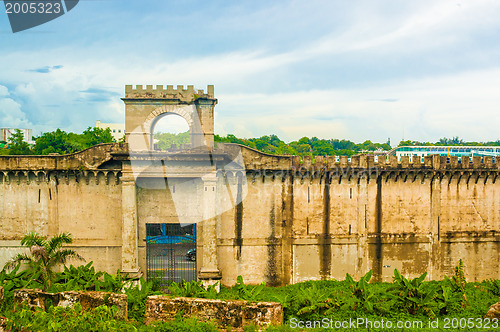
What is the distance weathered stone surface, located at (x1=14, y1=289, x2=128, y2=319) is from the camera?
15913 mm

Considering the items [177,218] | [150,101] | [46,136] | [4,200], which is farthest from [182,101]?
[46,136]

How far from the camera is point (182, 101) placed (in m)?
22.2

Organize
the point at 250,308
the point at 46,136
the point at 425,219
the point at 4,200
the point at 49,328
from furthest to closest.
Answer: the point at 46,136
the point at 425,219
the point at 4,200
the point at 250,308
the point at 49,328

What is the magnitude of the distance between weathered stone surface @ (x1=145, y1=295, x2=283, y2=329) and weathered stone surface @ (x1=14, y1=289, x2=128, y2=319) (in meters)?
1.20

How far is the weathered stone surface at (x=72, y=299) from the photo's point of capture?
52.2ft

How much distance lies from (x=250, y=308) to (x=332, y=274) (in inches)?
→ 357

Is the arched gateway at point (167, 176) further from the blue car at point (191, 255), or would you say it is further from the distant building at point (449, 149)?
the distant building at point (449, 149)

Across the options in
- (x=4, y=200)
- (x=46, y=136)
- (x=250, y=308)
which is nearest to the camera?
(x=250, y=308)

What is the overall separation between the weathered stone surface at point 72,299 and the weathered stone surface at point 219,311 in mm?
1195

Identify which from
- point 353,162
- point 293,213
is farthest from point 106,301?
point 353,162

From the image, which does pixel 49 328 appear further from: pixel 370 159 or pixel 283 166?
pixel 370 159

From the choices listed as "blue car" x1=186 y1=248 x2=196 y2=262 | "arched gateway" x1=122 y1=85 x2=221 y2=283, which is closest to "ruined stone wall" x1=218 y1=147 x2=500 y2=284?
"arched gateway" x1=122 y1=85 x2=221 y2=283

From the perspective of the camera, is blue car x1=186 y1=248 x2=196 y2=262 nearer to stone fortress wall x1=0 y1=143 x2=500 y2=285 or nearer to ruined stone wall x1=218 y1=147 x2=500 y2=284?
stone fortress wall x1=0 y1=143 x2=500 y2=285

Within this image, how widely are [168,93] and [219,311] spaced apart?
12.7m
